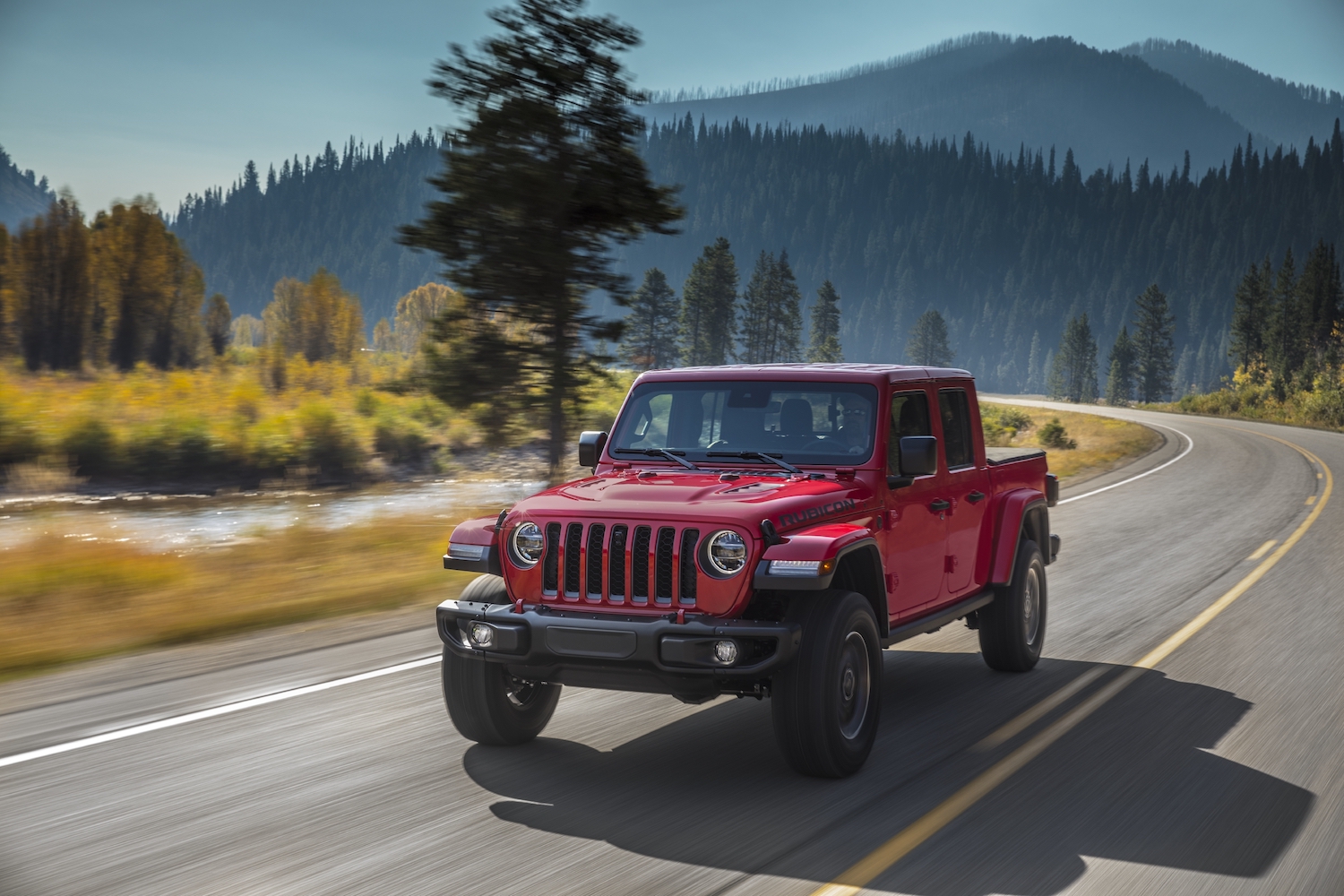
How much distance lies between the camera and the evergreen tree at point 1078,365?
15162 centimetres

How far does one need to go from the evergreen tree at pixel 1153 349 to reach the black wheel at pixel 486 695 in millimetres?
150832

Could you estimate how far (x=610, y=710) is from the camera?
651cm

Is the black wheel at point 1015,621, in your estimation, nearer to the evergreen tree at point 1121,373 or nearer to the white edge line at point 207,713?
the white edge line at point 207,713

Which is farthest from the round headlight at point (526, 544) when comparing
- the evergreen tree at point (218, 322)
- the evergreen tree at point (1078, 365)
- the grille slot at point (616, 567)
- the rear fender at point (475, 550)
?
the evergreen tree at point (1078, 365)

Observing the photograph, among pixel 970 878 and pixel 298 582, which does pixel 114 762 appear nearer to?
pixel 970 878

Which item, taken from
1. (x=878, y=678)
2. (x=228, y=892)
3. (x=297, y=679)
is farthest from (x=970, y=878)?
(x=297, y=679)

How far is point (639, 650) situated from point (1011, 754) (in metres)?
2.19

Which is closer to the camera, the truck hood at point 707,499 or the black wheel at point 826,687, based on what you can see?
the black wheel at point 826,687

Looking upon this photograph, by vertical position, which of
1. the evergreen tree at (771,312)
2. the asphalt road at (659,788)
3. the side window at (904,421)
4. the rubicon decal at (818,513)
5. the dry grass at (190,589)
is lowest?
the dry grass at (190,589)


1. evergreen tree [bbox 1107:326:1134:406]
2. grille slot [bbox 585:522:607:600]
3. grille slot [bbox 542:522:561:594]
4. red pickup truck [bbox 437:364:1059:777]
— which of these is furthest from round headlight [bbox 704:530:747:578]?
evergreen tree [bbox 1107:326:1134:406]

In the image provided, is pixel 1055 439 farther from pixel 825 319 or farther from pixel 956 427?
pixel 825 319

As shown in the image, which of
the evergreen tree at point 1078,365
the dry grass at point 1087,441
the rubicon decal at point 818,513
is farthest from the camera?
the evergreen tree at point 1078,365

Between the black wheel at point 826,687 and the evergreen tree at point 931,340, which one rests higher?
the evergreen tree at point 931,340

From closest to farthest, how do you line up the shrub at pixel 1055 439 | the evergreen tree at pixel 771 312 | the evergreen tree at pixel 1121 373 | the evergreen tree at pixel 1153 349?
the shrub at pixel 1055 439
the evergreen tree at pixel 771 312
the evergreen tree at pixel 1121 373
the evergreen tree at pixel 1153 349
